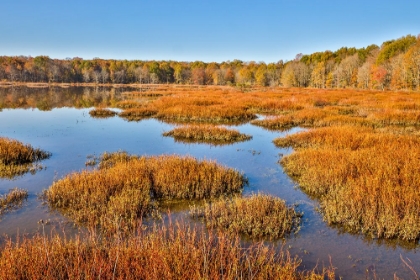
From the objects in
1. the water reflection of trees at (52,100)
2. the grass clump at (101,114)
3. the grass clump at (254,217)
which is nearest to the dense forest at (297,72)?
the water reflection of trees at (52,100)

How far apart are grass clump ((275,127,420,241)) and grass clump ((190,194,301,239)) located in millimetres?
1221

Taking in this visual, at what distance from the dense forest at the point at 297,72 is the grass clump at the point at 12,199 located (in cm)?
6605

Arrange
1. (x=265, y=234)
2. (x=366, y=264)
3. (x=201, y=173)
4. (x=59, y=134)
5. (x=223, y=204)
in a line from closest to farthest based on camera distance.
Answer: (x=366, y=264) < (x=265, y=234) < (x=223, y=204) < (x=201, y=173) < (x=59, y=134)

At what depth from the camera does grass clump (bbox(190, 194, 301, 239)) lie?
279 inches

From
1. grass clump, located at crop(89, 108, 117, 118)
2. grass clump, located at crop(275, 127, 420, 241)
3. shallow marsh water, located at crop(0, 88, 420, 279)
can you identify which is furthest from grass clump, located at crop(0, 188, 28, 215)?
grass clump, located at crop(89, 108, 117, 118)

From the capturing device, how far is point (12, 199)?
8.68m

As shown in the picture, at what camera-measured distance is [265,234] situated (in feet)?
23.2

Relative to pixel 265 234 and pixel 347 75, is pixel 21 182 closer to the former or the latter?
pixel 265 234

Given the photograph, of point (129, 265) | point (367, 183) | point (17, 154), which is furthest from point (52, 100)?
point (129, 265)

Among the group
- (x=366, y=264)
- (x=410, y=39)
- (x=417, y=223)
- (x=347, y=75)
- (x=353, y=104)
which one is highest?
(x=410, y=39)

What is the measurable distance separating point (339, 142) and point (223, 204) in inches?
363

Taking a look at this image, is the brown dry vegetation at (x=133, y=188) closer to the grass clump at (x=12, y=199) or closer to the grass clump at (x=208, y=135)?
the grass clump at (x=12, y=199)

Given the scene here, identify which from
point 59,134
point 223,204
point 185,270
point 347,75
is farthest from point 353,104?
point 347,75

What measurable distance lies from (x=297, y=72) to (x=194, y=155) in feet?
300
